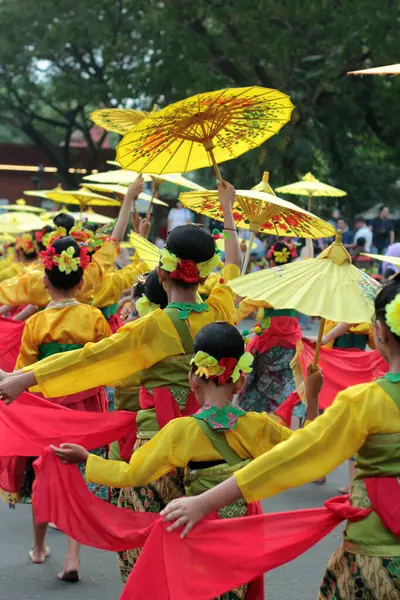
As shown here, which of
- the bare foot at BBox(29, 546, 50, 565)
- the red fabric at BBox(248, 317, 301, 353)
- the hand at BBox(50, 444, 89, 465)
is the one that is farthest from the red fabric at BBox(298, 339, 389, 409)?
the hand at BBox(50, 444, 89, 465)

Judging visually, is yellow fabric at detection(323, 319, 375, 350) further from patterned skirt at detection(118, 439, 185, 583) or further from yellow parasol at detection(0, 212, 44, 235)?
yellow parasol at detection(0, 212, 44, 235)

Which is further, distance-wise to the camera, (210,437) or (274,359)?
(274,359)

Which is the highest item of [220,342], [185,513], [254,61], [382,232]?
[254,61]

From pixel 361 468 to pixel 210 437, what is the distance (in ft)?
2.09

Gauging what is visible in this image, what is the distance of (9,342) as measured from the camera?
25.2 ft

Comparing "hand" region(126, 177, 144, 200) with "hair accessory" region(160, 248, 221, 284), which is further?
"hand" region(126, 177, 144, 200)

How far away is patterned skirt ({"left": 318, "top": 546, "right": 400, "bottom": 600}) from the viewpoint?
3.13m

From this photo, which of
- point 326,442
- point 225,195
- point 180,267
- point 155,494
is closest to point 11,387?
point 155,494

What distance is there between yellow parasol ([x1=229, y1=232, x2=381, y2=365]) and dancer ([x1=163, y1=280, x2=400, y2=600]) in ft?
0.37

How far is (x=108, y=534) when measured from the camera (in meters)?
3.96

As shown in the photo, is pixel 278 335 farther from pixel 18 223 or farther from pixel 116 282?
pixel 18 223

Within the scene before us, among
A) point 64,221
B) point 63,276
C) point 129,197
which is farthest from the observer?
point 64,221

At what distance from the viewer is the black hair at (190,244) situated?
14.0ft

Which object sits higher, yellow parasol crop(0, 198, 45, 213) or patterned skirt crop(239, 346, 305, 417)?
yellow parasol crop(0, 198, 45, 213)
